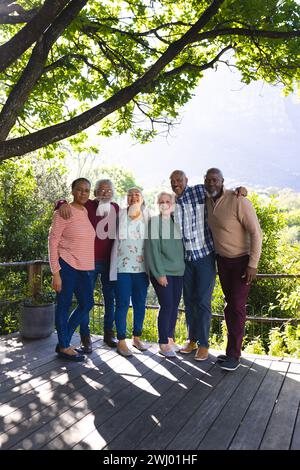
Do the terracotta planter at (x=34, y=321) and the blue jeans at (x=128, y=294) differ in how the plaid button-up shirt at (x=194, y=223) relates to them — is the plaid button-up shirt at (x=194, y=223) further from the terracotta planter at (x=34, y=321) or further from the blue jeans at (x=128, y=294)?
the terracotta planter at (x=34, y=321)

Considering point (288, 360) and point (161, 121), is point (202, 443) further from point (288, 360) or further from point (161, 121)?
point (161, 121)

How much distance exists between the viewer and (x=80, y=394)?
11.0 feet

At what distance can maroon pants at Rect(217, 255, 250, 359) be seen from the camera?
395 cm

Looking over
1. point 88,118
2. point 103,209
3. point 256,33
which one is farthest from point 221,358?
point 256,33

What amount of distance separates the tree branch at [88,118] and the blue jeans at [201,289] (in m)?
1.63

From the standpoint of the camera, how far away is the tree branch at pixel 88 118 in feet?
12.4

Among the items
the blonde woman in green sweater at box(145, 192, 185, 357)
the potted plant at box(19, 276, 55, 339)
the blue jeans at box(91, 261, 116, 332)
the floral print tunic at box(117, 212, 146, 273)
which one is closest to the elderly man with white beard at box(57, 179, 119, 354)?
the blue jeans at box(91, 261, 116, 332)

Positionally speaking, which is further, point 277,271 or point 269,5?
point 277,271

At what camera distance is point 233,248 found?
395cm

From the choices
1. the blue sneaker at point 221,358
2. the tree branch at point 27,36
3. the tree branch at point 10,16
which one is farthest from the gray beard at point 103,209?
the tree branch at point 10,16

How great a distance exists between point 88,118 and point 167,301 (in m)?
1.86

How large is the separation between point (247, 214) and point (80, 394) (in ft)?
6.53

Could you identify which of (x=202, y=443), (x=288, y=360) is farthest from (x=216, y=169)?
(x=202, y=443)

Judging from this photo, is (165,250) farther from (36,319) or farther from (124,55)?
(124,55)
